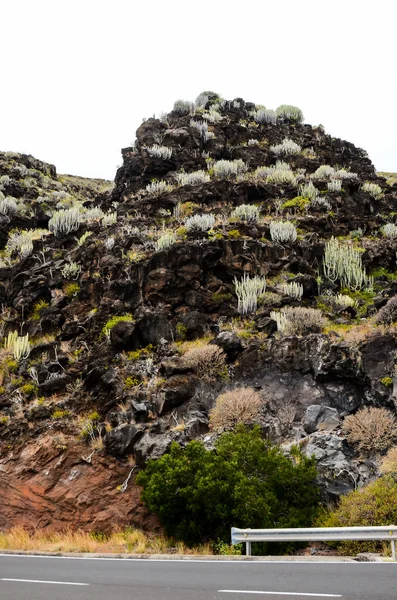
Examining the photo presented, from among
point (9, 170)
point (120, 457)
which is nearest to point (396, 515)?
point (120, 457)

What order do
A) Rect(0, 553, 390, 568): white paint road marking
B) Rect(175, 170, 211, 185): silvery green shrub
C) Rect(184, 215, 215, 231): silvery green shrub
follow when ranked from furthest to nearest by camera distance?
Rect(175, 170, 211, 185): silvery green shrub < Rect(184, 215, 215, 231): silvery green shrub < Rect(0, 553, 390, 568): white paint road marking

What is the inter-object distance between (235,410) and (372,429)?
12.3ft

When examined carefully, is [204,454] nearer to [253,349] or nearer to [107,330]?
[253,349]

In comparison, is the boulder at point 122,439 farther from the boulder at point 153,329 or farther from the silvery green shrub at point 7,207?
the silvery green shrub at point 7,207

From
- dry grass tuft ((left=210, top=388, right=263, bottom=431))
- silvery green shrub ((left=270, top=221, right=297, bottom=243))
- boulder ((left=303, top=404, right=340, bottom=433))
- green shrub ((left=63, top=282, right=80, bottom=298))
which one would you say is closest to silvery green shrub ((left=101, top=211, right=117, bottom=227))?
green shrub ((left=63, top=282, right=80, bottom=298))

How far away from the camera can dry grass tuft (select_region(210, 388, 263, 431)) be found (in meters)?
14.3

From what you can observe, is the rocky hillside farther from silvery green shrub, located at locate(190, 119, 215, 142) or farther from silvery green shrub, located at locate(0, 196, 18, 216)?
silvery green shrub, located at locate(190, 119, 215, 142)

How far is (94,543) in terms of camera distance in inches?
501

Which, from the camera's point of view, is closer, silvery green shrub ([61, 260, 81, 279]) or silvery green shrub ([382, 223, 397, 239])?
silvery green shrub ([61, 260, 81, 279])

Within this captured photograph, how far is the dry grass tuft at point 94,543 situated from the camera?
12133 millimetres

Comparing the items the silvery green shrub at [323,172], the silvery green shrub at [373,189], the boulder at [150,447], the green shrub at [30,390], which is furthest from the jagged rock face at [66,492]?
the silvery green shrub at [373,189]

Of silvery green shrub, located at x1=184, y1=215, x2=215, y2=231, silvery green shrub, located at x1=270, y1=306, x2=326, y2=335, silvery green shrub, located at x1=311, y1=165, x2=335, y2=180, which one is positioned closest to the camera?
silvery green shrub, located at x1=270, y1=306, x2=326, y2=335

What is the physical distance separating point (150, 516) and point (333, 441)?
5281mm

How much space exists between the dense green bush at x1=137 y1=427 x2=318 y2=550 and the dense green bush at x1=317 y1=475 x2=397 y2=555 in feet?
2.49
